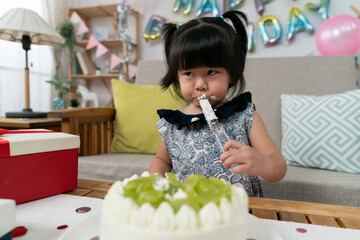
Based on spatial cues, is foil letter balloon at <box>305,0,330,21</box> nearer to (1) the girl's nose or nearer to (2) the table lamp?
(2) the table lamp

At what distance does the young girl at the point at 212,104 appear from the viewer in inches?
30.7

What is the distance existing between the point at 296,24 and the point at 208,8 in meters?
0.92

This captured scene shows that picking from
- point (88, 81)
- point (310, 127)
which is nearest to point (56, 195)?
point (310, 127)

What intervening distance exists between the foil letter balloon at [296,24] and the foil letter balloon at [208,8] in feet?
2.44

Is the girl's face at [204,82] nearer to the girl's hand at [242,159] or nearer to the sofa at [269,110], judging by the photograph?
the girl's hand at [242,159]

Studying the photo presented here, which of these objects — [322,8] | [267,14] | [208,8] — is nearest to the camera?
[322,8]

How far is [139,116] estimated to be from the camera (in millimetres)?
1655

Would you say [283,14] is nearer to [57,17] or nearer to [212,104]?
[212,104]

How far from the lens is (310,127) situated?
133cm

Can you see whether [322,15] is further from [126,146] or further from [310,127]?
[126,146]

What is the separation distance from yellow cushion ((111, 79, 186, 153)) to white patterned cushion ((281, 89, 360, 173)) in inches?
24.0

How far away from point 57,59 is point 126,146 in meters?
2.24

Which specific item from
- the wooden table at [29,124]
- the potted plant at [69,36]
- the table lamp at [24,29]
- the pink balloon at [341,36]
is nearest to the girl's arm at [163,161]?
the wooden table at [29,124]

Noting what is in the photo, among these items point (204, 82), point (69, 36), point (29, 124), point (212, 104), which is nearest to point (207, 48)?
point (204, 82)
